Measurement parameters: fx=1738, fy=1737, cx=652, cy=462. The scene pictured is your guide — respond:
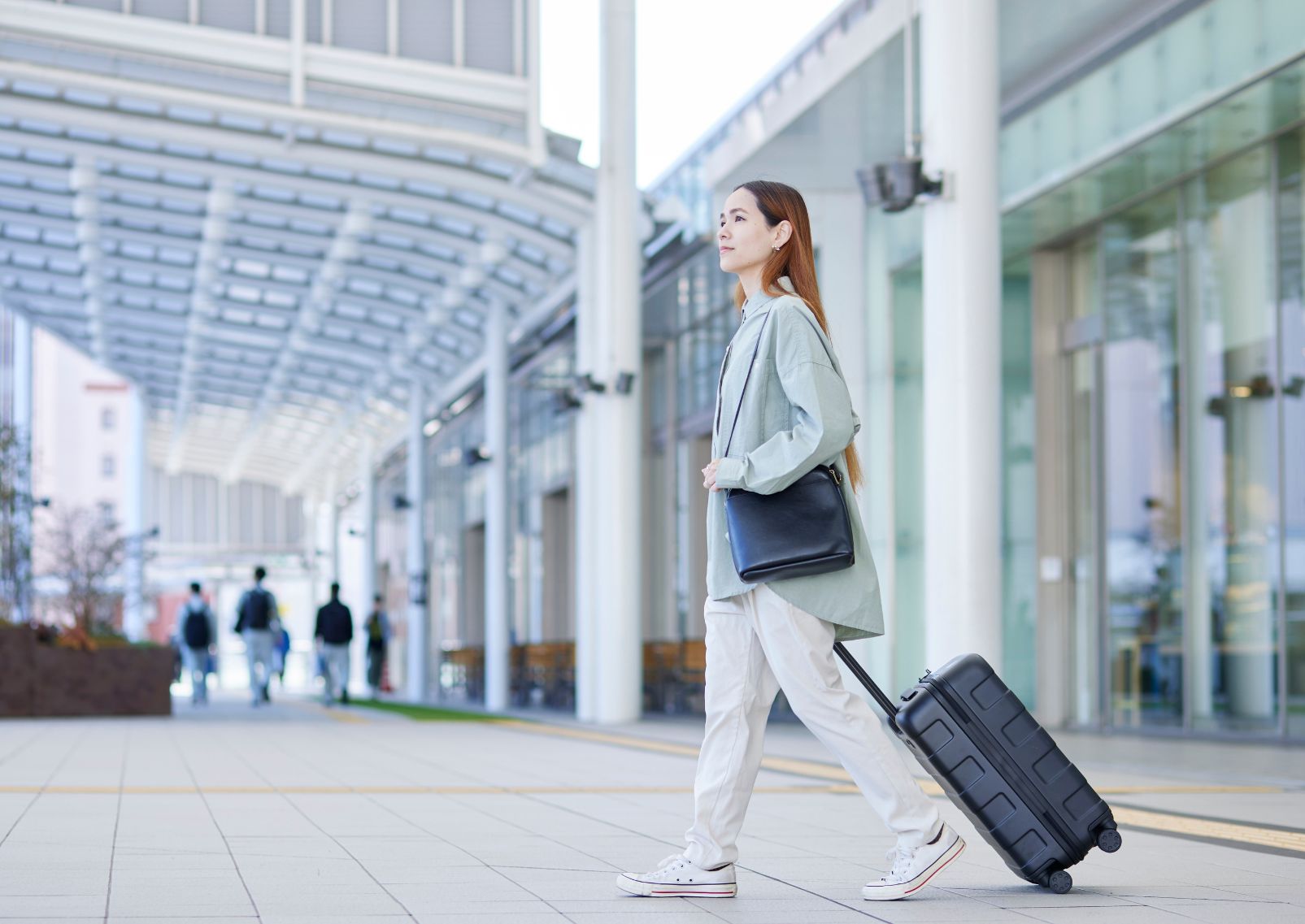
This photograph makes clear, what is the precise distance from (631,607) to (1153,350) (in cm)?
530

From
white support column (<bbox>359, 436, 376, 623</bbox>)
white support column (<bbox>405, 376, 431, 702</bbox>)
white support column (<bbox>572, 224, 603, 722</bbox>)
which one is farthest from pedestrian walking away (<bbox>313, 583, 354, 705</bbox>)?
white support column (<bbox>359, 436, 376, 623</bbox>)

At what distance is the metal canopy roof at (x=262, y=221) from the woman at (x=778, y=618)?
11638mm

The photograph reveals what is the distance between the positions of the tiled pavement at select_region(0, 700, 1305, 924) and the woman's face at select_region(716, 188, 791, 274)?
1.51 metres

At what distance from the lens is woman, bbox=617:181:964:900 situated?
152 inches

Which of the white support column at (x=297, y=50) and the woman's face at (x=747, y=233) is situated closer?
the woman's face at (x=747, y=233)

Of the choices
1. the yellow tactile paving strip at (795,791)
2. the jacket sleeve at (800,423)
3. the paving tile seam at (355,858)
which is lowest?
the yellow tactile paving strip at (795,791)

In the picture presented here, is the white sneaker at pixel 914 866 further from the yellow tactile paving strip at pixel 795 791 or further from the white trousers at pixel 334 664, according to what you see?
the white trousers at pixel 334 664

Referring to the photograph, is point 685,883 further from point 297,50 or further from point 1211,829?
point 297,50

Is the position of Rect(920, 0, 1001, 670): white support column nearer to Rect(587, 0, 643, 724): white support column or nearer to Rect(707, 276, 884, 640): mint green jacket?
Rect(707, 276, 884, 640): mint green jacket

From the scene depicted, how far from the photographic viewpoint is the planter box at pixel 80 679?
16828 mm

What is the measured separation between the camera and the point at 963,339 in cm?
912

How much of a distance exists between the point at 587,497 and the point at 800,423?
13528 mm

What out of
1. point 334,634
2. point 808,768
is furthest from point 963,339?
point 334,634

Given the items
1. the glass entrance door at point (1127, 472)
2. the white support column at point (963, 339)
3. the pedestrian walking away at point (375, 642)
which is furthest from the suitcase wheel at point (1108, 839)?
the pedestrian walking away at point (375, 642)
